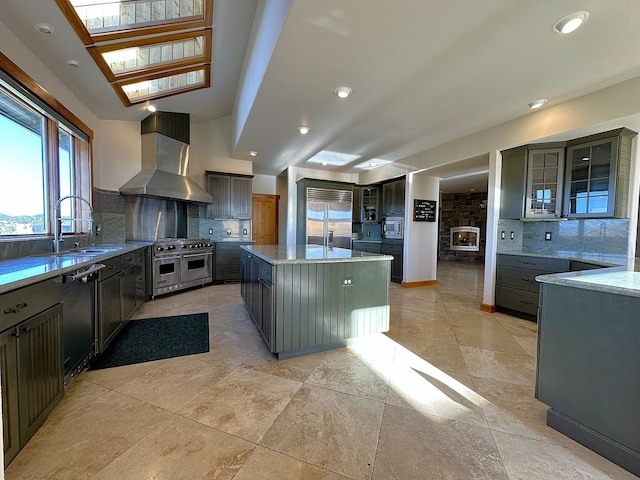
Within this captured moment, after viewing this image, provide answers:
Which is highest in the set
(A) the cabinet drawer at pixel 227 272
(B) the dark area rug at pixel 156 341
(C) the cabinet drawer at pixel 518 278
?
(C) the cabinet drawer at pixel 518 278

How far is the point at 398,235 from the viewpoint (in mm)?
5574

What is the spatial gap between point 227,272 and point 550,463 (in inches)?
198

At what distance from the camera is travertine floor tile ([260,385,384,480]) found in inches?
50.9

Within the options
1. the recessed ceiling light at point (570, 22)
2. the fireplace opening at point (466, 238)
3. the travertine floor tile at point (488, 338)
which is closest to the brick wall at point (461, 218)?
the fireplace opening at point (466, 238)

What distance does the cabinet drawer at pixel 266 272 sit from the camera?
226 cm

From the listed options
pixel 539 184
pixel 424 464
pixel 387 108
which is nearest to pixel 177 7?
pixel 387 108

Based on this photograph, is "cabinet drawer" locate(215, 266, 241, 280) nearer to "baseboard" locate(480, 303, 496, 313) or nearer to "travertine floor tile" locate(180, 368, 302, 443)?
"travertine floor tile" locate(180, 368, 302, 443)

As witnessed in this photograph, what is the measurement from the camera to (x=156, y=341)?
2.64 m

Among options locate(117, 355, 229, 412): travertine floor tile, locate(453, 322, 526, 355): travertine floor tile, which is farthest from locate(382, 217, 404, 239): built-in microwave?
locate(117, 355, 229, 412): travertine floor tile

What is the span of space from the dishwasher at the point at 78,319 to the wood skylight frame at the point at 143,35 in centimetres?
211

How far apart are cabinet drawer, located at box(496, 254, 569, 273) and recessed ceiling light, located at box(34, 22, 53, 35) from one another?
5412 mm

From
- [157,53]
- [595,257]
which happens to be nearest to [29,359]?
[157,53]

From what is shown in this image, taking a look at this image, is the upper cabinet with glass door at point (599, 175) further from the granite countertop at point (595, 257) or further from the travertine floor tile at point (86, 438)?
the travertine floor tile at point (86, 438)

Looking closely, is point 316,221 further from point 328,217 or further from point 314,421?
point 314,421
